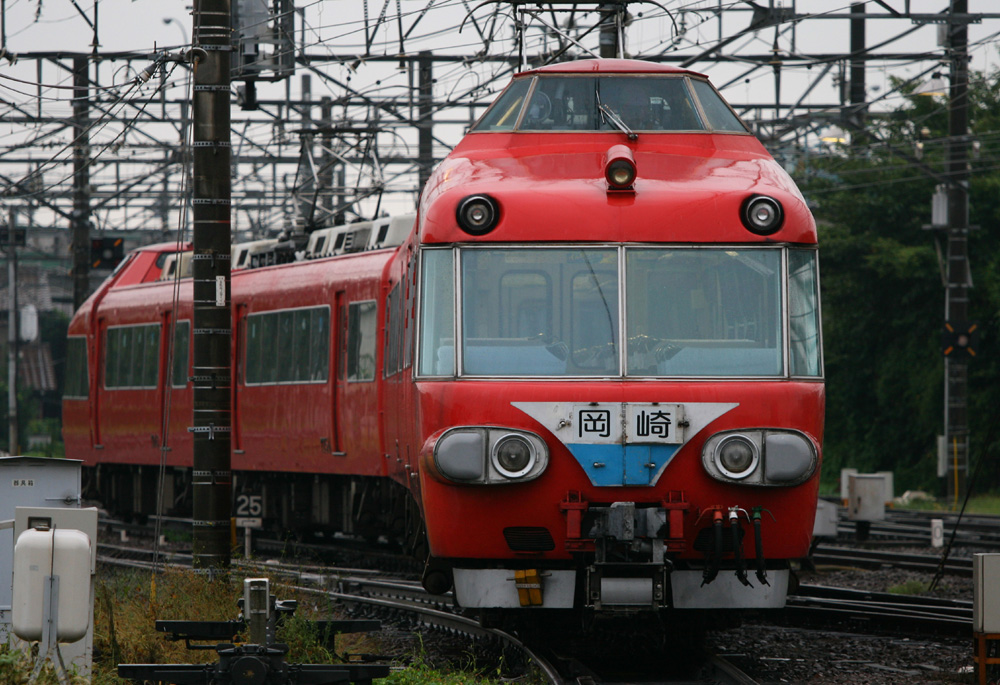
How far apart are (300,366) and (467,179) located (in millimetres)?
7994

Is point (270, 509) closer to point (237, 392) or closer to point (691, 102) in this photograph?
point (237, 392)

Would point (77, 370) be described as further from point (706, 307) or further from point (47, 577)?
point (47, 577)

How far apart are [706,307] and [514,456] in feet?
4.60

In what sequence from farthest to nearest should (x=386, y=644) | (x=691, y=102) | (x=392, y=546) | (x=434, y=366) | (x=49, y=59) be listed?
(x=49, y=59) → (x=392, y=546) → (x=386, y=644) → (x=691, y=102) → (x=434, y=366)

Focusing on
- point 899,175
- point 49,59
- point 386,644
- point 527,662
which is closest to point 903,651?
point 527,662

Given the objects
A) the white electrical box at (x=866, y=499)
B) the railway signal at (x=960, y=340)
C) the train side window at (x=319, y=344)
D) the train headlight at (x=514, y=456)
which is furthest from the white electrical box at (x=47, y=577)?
the railway signal at (x=960, y=340)

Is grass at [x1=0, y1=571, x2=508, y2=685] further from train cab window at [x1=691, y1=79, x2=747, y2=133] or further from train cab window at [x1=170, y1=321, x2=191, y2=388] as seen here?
train cab window at [x1=170, y1=321, x2=191, y2=388]

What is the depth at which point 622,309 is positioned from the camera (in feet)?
28.8

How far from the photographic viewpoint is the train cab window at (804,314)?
8781 millimetres

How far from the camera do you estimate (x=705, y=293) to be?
8.84m

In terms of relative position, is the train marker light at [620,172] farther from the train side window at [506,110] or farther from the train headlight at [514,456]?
the train headlight at [514,456]

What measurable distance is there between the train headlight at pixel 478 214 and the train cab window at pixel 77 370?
15464mm

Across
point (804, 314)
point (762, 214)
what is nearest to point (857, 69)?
point (762, 214)

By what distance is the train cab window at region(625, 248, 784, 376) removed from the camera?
8742mm
